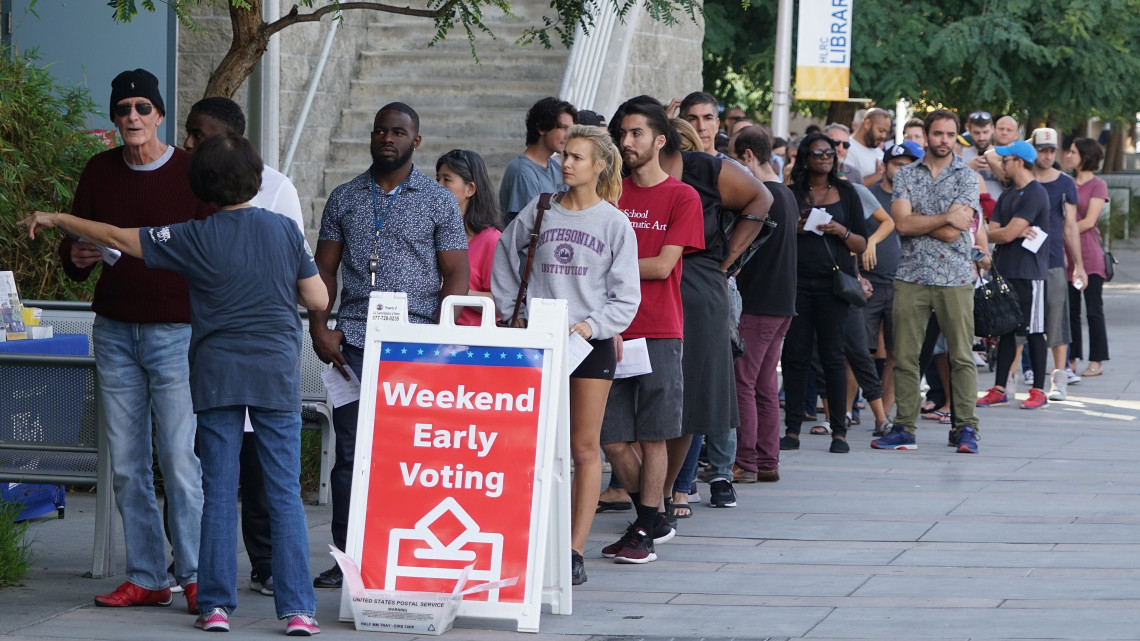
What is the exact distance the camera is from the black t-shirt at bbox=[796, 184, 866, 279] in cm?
1009

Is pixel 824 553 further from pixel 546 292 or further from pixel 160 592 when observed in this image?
pixel 160 592

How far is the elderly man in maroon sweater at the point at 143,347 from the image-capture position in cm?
601

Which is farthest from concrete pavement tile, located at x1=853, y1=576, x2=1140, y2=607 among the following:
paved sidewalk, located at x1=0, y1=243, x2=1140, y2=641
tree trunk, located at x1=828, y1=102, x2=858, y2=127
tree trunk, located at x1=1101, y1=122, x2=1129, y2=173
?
tree trunk, located at x1=1101, y1=122, x2=1129, y2=173

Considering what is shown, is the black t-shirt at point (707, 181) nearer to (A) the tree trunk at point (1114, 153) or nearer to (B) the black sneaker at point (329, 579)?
(B) the black sneaker at point (329, 579)

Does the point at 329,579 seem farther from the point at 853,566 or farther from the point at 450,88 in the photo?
the point at 450,88

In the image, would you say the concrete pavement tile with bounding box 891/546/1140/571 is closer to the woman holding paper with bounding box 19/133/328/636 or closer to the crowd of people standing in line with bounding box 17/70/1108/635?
the crowd of people standing in line with bounding box 17/70/1108/635

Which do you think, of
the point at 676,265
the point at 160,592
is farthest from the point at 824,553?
the point at 160,592

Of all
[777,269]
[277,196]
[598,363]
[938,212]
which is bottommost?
[598,363]

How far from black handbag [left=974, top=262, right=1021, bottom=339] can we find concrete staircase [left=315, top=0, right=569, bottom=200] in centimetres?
398

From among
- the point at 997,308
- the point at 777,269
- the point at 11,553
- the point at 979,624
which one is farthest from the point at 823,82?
the point at 11,553

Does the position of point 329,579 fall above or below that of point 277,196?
below

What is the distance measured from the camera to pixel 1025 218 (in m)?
12.4

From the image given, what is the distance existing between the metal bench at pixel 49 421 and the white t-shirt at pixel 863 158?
8.34 metres

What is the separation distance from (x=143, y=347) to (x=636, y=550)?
2.35m
